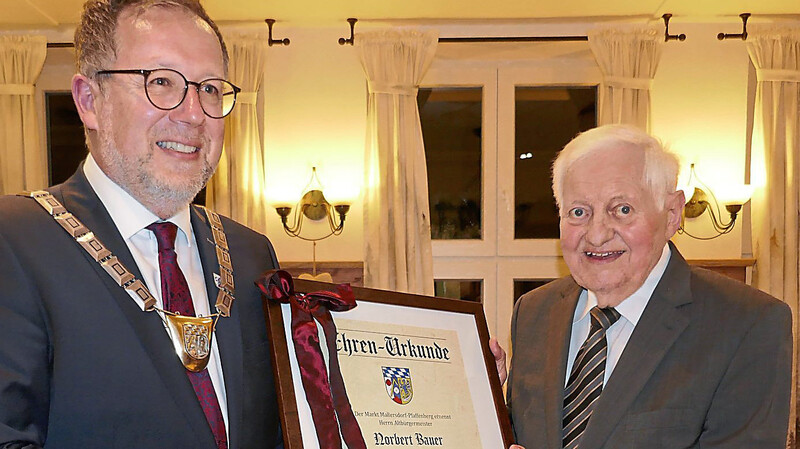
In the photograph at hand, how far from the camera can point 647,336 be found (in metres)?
1.91

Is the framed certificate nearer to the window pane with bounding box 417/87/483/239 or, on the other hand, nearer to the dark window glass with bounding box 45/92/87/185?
the window pane with bounding box 417/87/483/239

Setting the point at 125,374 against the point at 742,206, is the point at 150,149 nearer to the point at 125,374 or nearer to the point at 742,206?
the point at 125,374

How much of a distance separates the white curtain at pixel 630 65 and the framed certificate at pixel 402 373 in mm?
4535

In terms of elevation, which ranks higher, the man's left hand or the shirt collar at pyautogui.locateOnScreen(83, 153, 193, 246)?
the shirt collar at pyautogui.locateOnScreen(83, 153, 193, 246)

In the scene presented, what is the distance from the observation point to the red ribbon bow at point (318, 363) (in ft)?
5.20

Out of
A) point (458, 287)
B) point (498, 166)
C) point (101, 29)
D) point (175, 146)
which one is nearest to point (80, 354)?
point (175, 146)

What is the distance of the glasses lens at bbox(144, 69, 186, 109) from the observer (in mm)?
1501

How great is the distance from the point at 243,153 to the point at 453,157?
186 cm

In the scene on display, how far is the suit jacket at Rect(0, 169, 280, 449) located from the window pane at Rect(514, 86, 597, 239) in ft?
17.4

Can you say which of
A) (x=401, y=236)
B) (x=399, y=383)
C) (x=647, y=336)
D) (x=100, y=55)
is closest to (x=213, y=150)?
(x=100, y=55)

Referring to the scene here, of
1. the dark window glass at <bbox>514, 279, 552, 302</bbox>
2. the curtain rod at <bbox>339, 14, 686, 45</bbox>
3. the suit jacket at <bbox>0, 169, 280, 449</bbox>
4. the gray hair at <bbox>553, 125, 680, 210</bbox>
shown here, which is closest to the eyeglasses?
the suit jacket at <bbox>0, 169, 280, 449</bbox>

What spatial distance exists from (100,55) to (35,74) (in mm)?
5428

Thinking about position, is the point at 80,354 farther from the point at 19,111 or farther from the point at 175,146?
the point at 19,111

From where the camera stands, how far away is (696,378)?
1.83 metres
